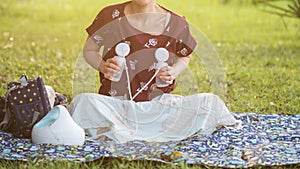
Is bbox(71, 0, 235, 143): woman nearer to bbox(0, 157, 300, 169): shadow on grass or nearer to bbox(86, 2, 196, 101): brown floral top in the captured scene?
bbox(86, 2, 196, 101): brown floral top

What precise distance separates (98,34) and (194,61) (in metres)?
2.69

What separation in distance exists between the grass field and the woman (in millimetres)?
515

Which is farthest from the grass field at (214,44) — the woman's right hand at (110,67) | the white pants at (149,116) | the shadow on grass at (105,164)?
the woman's right hand at (110,67)

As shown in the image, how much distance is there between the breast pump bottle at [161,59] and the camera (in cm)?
380

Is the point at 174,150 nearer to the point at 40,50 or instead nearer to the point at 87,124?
the point at 87,124

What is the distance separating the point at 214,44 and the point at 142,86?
378 centimetres

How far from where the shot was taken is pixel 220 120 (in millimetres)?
3793

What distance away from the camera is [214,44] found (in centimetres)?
757

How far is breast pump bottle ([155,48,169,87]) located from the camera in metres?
3.80

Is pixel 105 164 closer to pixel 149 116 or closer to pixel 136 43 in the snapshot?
pixel 149 116

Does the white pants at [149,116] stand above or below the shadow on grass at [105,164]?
above

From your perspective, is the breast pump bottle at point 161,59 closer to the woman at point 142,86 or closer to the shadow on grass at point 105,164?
the woman at point 142,86

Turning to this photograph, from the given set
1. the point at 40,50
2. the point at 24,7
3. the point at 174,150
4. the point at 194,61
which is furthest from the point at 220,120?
the point at 24,7

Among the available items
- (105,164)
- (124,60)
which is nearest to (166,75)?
(124,60)
